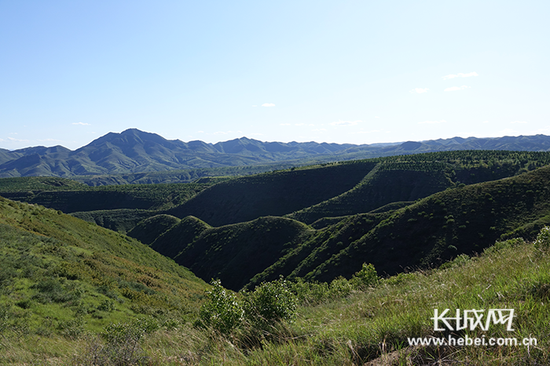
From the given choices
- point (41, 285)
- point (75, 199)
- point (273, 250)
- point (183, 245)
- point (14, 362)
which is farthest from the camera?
point (75, 199)

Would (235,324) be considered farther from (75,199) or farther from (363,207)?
(75,199)

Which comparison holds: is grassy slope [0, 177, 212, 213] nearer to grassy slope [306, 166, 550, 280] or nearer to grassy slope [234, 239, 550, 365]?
grassy slope [306, 166, 550, 280]

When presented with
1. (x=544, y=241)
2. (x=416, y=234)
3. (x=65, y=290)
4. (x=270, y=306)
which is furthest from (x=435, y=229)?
(x=65, y=290)

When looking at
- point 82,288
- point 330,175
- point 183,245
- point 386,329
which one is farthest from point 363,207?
point 386,329

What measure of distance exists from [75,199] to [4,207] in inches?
7102

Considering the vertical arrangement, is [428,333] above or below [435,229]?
above

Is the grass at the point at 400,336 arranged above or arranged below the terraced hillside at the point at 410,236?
above

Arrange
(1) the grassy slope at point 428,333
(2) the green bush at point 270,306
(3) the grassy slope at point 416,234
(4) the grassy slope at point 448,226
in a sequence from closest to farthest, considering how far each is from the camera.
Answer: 1. (1) the grassy slope at point 428,333
2. (2) the green bush at point 270,306
3. (4) the grassy slope at point 448,226
4. (3) the grassy slope at point 416,234

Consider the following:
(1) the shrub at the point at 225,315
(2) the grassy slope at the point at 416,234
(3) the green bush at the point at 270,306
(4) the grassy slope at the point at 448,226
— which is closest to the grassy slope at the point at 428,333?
(3) the green bush at the point at 270,306

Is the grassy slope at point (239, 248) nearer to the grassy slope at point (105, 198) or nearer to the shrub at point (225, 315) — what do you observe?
the shrub at point (225, 315)

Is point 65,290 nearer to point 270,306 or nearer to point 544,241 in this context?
point 270,306

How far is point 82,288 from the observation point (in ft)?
63.4

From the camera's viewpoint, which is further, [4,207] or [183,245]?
[183,245]

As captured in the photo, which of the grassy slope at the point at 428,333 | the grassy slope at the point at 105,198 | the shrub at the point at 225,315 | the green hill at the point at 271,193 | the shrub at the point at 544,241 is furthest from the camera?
the grassy slope at the point at 105,198
